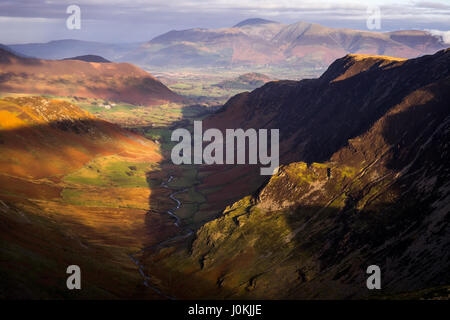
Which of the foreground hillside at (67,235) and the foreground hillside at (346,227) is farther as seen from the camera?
the foreground hillside at (346,227)

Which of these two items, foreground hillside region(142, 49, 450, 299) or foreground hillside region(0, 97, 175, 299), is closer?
foreground hillside region(0, 97, 175, 299)

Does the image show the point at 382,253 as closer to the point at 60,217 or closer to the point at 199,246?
the point at 199,246

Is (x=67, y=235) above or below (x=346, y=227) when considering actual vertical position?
above

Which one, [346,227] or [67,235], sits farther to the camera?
[67,235]

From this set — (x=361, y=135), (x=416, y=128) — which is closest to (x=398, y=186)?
(x=416, y=128)
